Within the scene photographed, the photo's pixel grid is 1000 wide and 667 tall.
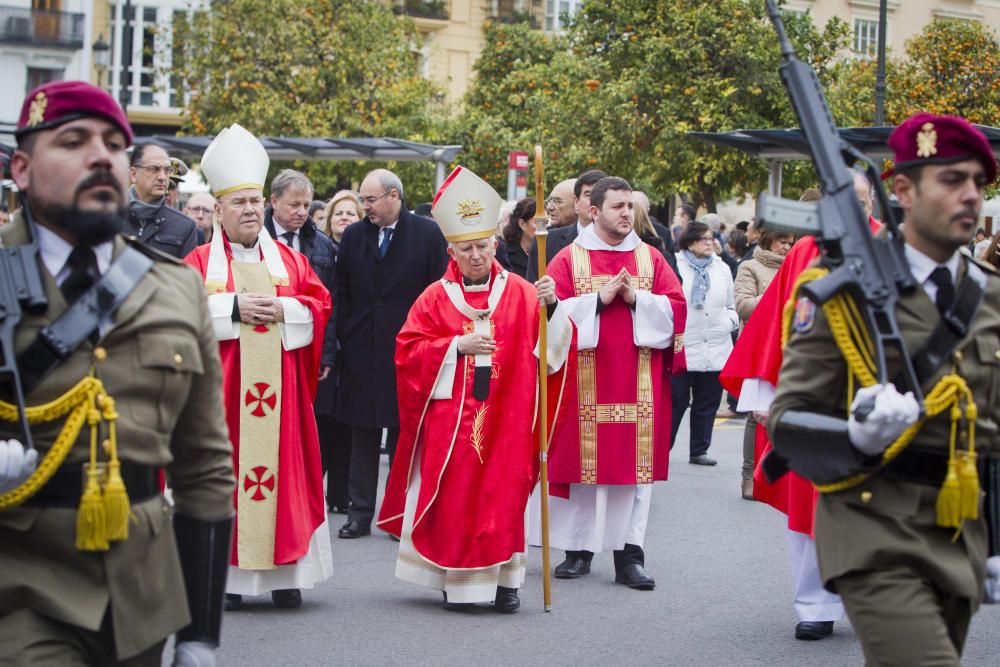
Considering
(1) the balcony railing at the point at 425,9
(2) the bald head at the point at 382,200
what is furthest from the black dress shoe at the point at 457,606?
(1) the balcony railing at the point at 425,9

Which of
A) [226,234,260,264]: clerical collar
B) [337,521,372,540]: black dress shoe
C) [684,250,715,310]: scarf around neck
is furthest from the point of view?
[684,250,715,310]: scarf around neck

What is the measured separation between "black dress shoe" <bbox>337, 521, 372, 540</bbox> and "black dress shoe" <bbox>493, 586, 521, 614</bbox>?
2.02 m

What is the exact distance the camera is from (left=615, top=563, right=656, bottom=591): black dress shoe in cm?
788

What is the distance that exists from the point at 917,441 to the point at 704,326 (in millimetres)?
8901

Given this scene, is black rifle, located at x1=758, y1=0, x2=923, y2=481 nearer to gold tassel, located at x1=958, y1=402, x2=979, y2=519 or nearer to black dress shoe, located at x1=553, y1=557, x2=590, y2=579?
gold tassel, located at x1=958, y1=402, x2=979, y2=519

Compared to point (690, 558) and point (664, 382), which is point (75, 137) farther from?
point (690, 558)

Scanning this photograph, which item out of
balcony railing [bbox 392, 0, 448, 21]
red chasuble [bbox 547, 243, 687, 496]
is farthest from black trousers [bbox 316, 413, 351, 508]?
balcony railing [bbox 392, 0, 448, 21]

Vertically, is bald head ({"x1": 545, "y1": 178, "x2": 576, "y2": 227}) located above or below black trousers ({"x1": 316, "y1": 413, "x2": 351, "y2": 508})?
above

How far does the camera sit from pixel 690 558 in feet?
28.7

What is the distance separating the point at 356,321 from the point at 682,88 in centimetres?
1910

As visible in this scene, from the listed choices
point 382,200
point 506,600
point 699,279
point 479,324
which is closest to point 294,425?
point 479,324

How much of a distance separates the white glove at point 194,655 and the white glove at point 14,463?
23.5 inches

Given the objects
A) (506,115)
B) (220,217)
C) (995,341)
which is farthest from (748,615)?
(506,115)

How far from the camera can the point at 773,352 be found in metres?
6.41
